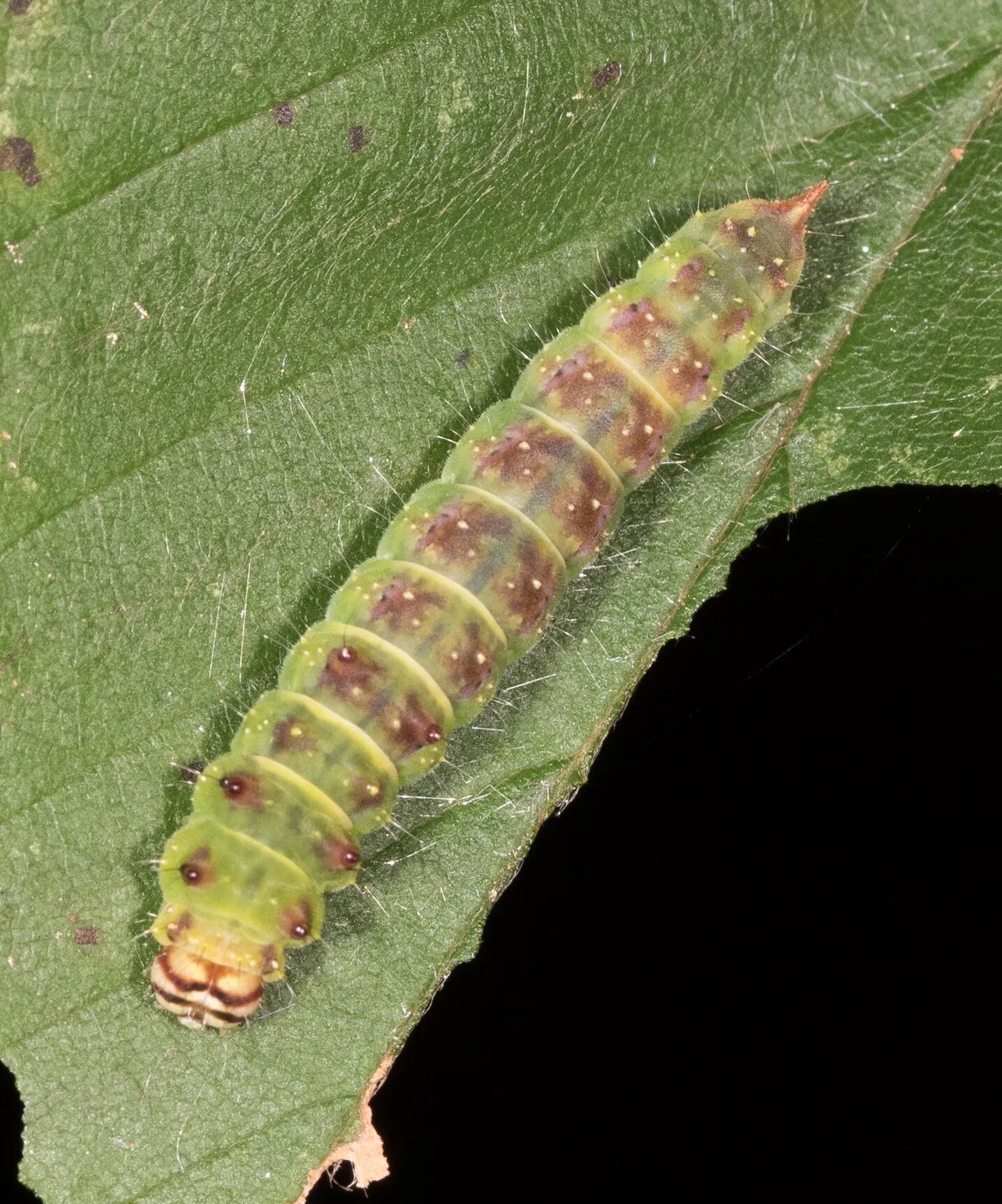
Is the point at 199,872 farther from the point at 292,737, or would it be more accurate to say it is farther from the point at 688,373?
the point at 688,373

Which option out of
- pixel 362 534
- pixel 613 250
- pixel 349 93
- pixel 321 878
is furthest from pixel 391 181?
pixel 321 878

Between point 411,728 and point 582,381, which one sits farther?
point 582,381

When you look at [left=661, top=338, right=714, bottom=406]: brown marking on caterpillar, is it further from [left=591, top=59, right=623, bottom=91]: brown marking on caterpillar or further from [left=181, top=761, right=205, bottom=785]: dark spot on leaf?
[left=181, top=761, right=205, bottom=785]: dark spot on leaf

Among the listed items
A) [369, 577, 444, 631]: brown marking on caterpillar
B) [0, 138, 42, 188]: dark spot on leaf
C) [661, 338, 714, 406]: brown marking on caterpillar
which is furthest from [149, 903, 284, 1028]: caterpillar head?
[0, 138, 42, 188]: dark spot on leaf

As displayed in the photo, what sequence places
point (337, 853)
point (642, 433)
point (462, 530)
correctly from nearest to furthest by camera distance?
point (337, 853) < point (462, 530) < point (642, 433)

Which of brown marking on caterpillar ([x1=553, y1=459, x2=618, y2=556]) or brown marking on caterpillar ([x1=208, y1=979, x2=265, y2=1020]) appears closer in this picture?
brown marking on caterpillar ([x1=208, y1=979, x2=265, y2=1020])

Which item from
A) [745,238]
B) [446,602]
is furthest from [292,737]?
[745,238]
